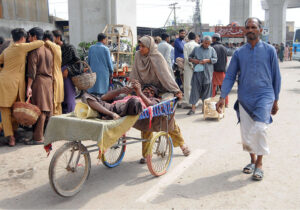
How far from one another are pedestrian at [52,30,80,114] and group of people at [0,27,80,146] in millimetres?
145

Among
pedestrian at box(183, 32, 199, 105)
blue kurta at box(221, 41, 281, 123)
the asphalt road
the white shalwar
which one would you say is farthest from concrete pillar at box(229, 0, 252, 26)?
the white shalwar

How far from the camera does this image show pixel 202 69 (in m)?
8.16

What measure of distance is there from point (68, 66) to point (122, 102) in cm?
287

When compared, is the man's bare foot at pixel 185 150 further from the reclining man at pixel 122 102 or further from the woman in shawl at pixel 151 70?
the reclining man at pixel 122 102

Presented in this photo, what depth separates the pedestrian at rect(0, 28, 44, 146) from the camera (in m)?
5.54

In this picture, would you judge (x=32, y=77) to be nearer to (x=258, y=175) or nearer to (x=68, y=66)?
(x=68, y=66)

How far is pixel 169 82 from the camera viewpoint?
4.60 meters

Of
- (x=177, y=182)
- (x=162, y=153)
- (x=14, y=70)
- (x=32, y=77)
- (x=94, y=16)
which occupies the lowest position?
(x=177, y=182)

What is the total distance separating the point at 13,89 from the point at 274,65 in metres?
4.05

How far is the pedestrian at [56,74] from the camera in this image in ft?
19.8

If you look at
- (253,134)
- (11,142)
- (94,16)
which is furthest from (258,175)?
(94,16)

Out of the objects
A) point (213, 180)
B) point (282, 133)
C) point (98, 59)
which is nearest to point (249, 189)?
point (213, 180)

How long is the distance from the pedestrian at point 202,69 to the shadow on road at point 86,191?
13.1 feet

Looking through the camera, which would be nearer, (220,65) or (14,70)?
(14,70)
